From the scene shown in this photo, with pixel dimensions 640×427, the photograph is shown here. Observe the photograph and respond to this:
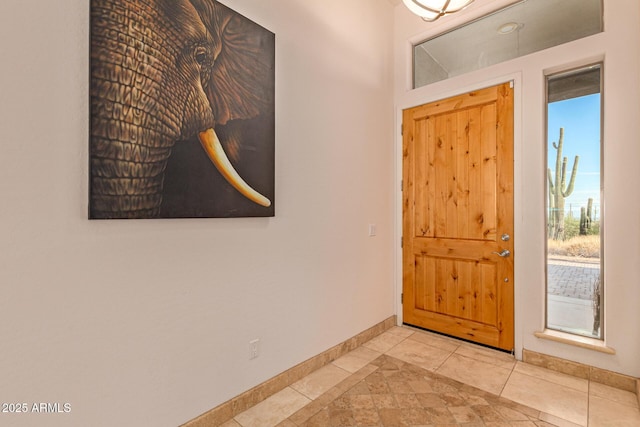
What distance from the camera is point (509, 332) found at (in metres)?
2.67

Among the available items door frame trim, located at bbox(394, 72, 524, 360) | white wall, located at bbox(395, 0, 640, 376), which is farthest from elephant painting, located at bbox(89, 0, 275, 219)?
white wall, located at bbox(395, 0, 640, 376)

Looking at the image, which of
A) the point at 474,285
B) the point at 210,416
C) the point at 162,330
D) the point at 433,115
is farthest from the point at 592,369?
the point at 162,330

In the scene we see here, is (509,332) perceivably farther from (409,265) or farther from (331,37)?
(331,37)

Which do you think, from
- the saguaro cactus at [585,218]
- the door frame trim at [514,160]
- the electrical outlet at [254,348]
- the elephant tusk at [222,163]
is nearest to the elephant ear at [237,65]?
the elephant tusk at [222,163]

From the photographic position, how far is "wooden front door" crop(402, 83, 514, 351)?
271cm

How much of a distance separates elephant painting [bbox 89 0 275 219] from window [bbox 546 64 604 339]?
2355 millimetres

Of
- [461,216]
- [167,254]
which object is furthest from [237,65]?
[461,216]

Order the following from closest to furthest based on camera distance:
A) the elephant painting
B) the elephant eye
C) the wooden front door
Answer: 1. the elephant painting
2. the elephant eye
3. the wooden front door

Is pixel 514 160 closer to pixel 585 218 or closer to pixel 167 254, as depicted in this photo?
pixel 585 218

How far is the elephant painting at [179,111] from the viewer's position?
1352 millimetres

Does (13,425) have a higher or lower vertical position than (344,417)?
higher

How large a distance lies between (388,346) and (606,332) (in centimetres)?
165

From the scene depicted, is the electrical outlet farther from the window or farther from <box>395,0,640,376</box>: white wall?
the window

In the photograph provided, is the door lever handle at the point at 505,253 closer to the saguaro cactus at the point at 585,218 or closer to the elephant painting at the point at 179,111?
the saguaro cactus at the point at 585,218
